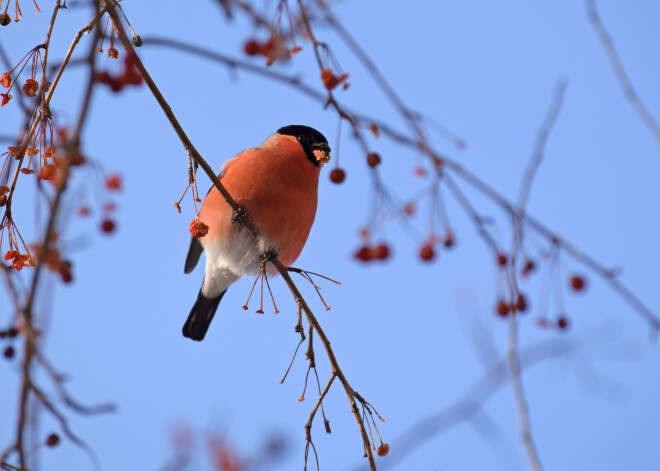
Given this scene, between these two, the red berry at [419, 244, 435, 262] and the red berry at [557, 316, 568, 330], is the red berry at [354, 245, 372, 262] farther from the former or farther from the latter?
the red berry at [557, 316, 568, 330]

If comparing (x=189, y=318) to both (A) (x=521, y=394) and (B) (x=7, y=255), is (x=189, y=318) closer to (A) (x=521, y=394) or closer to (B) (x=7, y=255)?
(B) (x=7, y=255)

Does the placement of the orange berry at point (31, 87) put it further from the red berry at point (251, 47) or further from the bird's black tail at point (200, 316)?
the bird's black tail at point (200, 316)

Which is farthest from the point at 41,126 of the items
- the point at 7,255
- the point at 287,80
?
the point at 287,80

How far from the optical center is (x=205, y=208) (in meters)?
3.62

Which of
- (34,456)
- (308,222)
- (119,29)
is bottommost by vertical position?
(34,456)

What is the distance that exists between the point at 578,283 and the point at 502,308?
1.46ft

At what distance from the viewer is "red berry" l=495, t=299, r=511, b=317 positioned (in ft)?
7.31

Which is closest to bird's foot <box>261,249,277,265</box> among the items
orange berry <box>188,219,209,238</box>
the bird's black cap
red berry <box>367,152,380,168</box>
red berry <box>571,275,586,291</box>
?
orange berry <box>188,219,209,238</box>

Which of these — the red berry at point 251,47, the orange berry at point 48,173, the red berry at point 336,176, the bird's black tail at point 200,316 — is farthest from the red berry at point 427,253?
the bird's black tail at point 200,316

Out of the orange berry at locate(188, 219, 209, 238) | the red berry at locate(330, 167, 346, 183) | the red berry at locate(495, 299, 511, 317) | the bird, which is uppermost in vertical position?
the bird

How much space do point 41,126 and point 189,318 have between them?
7.25 feet

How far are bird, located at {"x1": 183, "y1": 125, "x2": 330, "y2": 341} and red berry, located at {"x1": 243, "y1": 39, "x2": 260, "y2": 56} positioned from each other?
117cm

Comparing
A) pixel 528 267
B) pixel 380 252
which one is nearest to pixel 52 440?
pixel 380 252

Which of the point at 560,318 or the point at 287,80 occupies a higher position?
the point at 287,80
